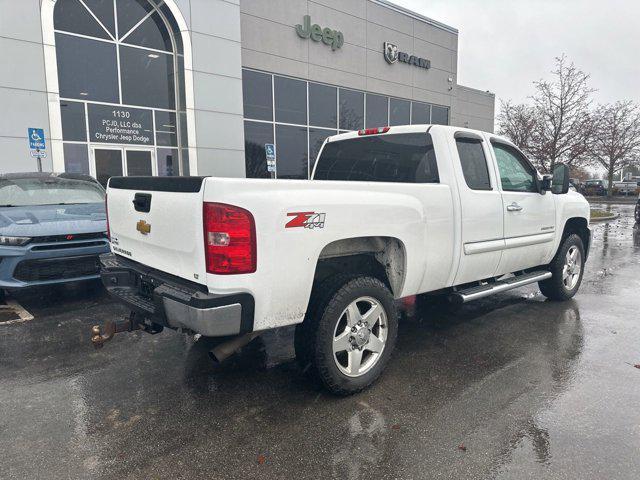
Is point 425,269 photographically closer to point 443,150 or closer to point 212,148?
point 443,150

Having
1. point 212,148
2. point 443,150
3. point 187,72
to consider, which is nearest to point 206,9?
point 187,72

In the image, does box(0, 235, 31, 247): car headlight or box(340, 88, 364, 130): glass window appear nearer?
box(0, 235, 31, 247): car headlight

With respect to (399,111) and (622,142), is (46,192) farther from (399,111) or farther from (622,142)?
(622,142)

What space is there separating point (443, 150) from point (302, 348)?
2.21 meters

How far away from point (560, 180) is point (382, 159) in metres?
2.25

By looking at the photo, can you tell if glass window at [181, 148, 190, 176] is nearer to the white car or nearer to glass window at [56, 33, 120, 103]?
glass window at [56, 33, 120, 103]

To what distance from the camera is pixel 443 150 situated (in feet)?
13.5

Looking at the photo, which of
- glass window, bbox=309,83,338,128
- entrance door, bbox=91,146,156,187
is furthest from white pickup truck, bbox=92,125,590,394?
glass window, bbox=309,83,338,128

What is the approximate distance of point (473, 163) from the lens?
176 inches

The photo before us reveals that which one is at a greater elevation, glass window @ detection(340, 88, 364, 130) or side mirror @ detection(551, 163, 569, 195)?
glass window @ detection(340, 88, 364, 130)

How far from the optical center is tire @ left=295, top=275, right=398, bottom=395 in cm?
312

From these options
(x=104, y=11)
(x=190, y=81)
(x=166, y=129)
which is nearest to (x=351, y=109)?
(x=190, y=81)

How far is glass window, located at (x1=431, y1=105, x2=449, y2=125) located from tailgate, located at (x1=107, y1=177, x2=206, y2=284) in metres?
24.0

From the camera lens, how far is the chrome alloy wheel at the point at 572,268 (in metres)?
5.92
